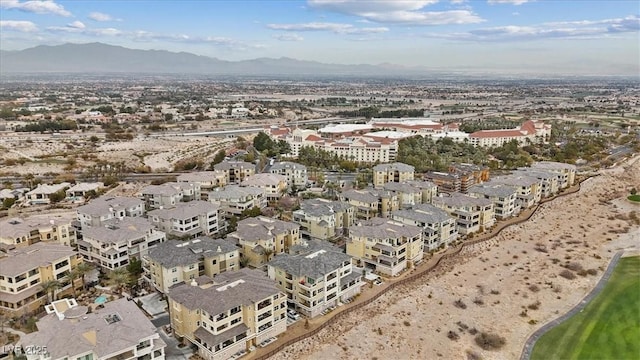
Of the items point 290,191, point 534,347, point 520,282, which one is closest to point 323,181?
point 290,191


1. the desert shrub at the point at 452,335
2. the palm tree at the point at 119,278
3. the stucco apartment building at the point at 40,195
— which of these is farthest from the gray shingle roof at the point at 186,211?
the desert shrub at the point at 452,335

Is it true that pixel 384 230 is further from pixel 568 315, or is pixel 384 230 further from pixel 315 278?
pixel 568 315

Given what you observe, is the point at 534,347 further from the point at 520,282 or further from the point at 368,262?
the point at 368,262

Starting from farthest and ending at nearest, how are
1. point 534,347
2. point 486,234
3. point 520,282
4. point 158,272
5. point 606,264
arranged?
point 486,234
point 606,264
point 520,282
point 158,272
point 534,347

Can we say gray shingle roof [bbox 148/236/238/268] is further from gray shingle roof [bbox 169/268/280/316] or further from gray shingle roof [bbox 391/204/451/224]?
gray shingle roof [bbox 391/204/451/224]

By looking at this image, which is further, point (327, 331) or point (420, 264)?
point (420, 264)

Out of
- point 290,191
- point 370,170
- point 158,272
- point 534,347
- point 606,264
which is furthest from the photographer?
point 370,170

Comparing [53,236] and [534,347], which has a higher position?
[53,236]
